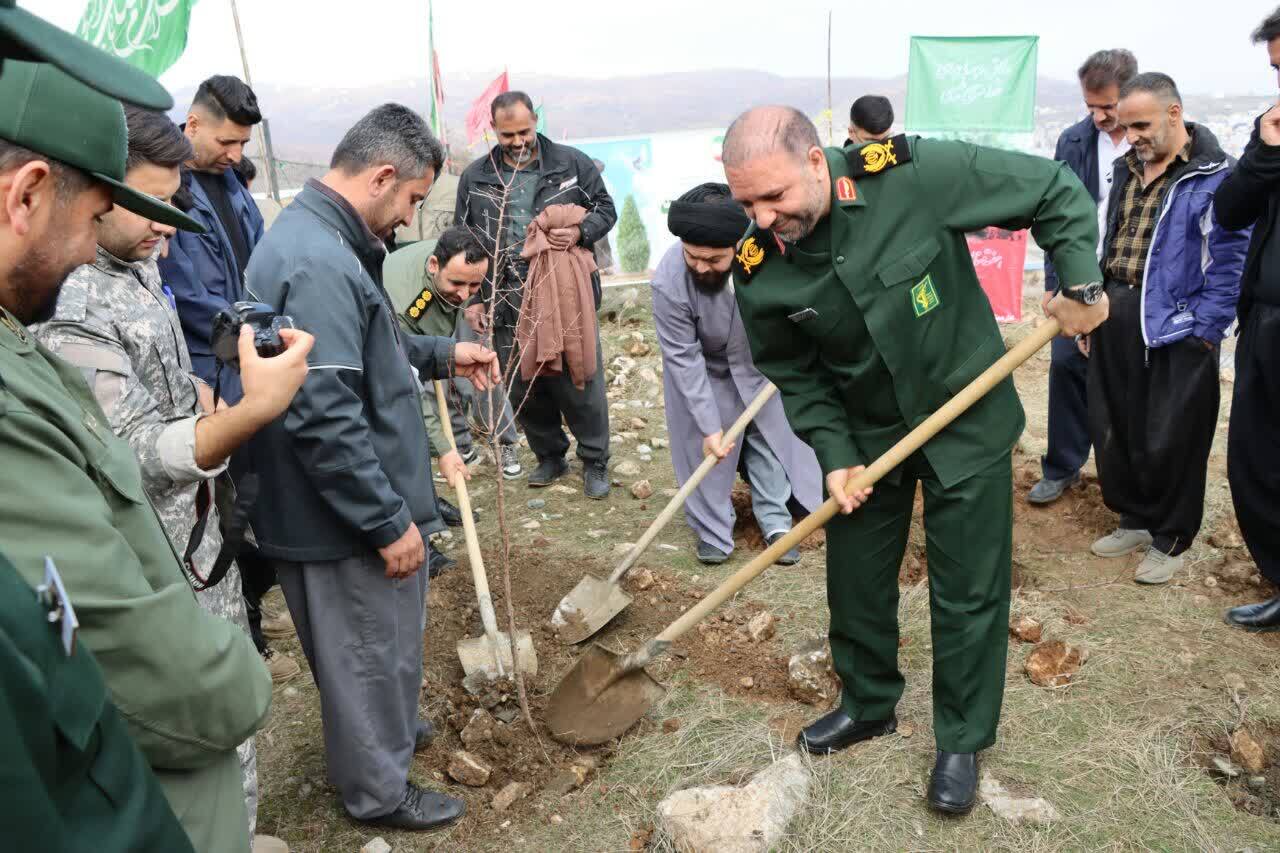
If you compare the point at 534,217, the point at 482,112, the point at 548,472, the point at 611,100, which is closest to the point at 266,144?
the point at 482,112

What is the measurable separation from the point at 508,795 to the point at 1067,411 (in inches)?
141

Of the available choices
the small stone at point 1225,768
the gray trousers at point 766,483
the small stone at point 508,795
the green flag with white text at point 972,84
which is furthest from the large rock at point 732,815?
the green flag with white text at point 972,84

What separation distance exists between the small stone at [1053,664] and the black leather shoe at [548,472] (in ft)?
10.4

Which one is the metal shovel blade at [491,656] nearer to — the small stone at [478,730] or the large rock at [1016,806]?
the small stone at [478,730]

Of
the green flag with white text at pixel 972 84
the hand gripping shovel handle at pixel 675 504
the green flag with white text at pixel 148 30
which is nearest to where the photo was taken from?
the hand gripping shovel handle at pixel 675 504

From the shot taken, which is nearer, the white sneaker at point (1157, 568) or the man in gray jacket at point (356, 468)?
the man in gray jacket at point (356, 468)

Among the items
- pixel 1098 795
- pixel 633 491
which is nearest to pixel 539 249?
pixel 633 491

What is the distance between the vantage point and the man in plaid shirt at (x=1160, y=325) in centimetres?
373

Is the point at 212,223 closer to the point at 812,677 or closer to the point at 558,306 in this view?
the point at 558,306

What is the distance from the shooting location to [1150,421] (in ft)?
13.4

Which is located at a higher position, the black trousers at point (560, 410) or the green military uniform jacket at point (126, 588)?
the green military uniform jacket at point (126, 588)

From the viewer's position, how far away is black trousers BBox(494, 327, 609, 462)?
213 inches

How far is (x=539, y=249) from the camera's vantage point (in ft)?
16.9

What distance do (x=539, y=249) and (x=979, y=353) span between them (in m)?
3.10
